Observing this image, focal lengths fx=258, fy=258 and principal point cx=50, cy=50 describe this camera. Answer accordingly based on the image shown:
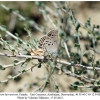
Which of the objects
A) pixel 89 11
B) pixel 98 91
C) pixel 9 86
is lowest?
pixel 9 86

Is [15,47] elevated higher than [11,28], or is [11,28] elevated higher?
[15,47]

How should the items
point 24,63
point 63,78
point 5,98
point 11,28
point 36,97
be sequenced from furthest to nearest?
point 11,28
point 63,78
point 5,98
point 36,97
point 24,63

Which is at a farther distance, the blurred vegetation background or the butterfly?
the blurred vegetation background

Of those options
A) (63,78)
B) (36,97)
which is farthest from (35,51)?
(63,78)

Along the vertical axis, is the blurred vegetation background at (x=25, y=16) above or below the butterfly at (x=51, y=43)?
below

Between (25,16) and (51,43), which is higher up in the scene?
(51,43)

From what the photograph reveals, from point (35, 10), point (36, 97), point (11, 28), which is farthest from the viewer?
point (35, 10)

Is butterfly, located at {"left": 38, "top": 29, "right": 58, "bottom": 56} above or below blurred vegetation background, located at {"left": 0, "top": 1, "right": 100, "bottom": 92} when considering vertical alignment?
above

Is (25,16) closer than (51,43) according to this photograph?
No

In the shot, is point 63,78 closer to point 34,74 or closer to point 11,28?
point 34,74

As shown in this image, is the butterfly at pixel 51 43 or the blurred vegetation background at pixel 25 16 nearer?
the butterfly at pixel 51 43

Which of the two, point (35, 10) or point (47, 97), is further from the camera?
point (35, 10)
